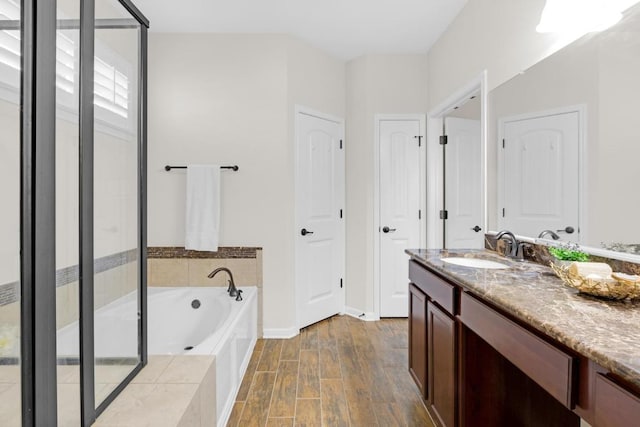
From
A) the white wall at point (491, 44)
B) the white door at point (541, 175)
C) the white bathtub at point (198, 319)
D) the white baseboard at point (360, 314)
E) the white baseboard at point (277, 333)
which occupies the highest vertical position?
the white wall at point (491, 44)

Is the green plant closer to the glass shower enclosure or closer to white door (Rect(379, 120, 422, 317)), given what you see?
the glass shower enclosure

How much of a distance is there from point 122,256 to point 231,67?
2.28 metres

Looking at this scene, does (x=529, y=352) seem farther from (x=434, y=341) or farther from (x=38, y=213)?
(x=38, y=213)

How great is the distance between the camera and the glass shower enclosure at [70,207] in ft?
2.55

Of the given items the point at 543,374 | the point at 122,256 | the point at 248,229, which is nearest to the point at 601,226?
the point at 543,374

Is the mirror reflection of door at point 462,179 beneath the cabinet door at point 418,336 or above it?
above

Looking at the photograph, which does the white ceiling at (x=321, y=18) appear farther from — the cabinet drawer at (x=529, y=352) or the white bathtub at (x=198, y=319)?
the cabinet drawer at (x=529, y=352)

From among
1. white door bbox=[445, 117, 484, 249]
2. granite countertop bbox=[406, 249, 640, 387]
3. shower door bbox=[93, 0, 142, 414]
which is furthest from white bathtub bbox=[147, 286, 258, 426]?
white door bbox=[445, 117, 484, 249]

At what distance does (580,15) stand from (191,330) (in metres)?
2.97

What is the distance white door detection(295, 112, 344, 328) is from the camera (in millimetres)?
3162

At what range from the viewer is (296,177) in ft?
10.2

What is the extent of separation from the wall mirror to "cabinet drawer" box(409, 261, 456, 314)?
0.58 meters

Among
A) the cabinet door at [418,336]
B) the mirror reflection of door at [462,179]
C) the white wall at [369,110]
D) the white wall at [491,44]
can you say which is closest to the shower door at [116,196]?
the cabinet door at [418,336]

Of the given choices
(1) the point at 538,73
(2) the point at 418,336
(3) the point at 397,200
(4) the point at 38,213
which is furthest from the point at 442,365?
(3) the point at 397,200
